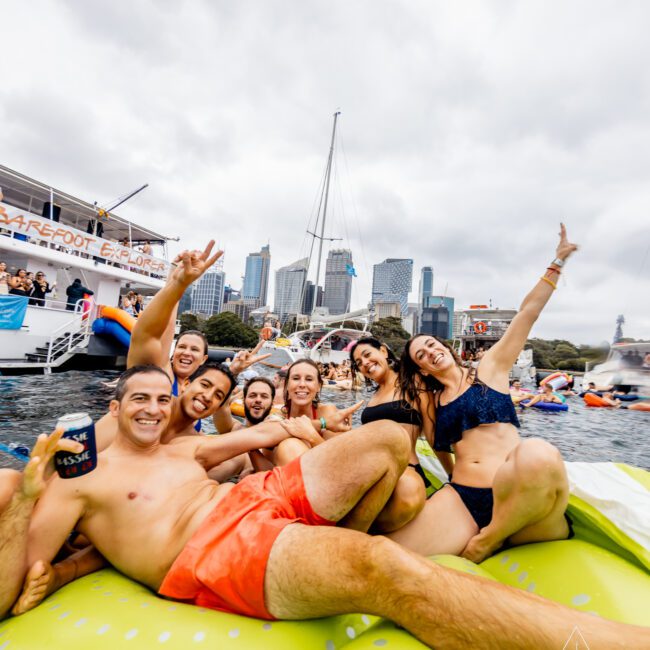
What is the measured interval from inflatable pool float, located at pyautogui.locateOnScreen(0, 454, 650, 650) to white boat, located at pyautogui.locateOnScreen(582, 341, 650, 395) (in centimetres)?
1904

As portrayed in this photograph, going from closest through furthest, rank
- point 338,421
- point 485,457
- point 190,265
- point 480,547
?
point 480,547 → point 485,457 → point 190,265 → point 338,421

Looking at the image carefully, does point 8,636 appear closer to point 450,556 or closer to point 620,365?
point 450,556

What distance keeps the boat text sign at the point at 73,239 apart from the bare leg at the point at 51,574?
14.2 metres

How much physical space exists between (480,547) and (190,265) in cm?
281

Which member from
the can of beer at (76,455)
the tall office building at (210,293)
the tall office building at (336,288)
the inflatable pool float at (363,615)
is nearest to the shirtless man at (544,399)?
the inflatable pool float at (363,615)

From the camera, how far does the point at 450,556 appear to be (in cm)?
205

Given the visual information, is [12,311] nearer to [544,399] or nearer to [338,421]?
[338,421]

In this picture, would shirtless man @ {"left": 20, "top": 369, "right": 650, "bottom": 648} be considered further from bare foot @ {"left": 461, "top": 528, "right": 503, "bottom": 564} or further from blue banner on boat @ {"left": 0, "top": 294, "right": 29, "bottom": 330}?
blue banner on boat @ {"left": 0, "top": 294, "right": 29, "bottom": 330}

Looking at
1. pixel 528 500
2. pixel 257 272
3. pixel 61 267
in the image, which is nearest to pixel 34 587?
pixel 528 500

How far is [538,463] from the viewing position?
6.17ft

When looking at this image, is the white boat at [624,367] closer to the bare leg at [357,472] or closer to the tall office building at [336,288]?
the bare leg at [357,472]

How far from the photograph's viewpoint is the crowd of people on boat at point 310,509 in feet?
4.46

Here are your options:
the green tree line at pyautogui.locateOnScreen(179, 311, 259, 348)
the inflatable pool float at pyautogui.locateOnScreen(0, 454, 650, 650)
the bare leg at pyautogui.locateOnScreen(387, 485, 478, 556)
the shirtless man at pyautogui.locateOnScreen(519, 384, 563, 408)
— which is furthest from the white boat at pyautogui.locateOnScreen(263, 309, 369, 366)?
the green tree line at pyautogui.locateOnScreen(179, 311, 259, 348)

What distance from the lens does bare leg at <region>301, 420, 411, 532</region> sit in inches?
71.2
